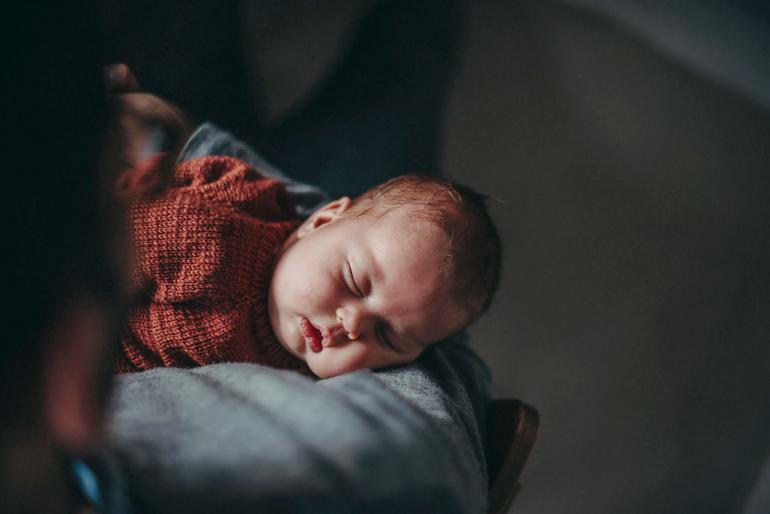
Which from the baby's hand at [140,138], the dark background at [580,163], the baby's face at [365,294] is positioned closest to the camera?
the baby's hand at [140,138]

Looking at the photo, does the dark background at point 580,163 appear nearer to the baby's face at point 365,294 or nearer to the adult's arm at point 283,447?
the baby's face at point 365,294

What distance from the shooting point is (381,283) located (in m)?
0.64

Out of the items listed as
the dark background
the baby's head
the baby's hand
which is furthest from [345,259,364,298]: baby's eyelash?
the dark background

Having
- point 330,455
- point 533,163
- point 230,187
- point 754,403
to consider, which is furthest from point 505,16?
point 330,455

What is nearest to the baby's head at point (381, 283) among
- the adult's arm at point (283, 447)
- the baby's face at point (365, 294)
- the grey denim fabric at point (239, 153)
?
the baby's face at point (365, 294)

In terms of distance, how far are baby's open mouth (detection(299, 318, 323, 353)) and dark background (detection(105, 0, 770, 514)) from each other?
14.2 inches

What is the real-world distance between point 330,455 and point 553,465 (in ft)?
1.93

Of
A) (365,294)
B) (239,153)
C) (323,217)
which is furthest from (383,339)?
(239,153)

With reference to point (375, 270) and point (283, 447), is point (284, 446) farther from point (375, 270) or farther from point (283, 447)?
point (375, 270)

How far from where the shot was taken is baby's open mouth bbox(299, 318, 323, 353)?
641 mm

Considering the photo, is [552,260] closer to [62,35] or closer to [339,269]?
[339,269]

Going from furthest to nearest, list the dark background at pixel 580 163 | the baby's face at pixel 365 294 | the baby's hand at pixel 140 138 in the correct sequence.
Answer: the dark background at pixel 580 163, the baby's face at pixel 365 294, the baby's hand at pixel 140 138

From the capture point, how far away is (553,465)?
865 millimetres

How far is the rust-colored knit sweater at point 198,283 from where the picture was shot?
645 mm
